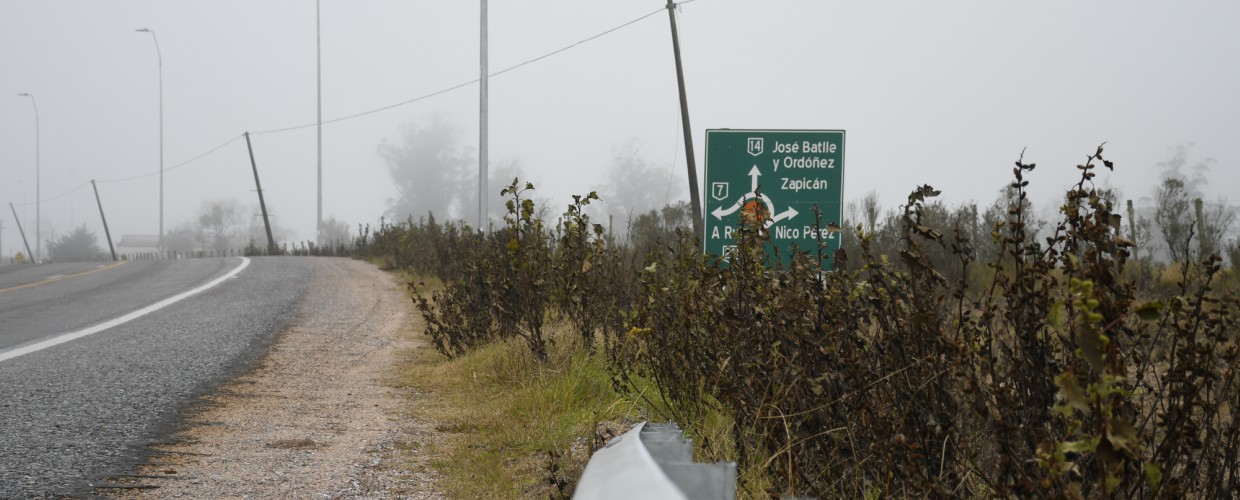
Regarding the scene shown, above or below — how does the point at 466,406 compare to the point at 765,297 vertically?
below

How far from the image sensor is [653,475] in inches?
57.2

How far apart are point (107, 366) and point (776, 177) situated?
19.2 ft

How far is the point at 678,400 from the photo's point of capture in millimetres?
5031

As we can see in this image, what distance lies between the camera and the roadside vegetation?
2715 millimetres

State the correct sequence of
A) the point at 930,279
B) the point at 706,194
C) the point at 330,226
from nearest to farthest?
the point at 930,279, the point at 706,194, the point at 330,226

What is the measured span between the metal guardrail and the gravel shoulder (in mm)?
2684

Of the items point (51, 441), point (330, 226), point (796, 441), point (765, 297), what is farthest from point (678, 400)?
point (330, 226)

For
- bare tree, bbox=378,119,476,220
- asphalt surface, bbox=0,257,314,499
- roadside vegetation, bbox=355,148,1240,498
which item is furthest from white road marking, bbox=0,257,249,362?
bare tree, bbox=378,119,476,220

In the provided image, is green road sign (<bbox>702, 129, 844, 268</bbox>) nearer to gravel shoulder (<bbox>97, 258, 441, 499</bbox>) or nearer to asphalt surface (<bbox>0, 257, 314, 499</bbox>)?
gravel shoulder (<bbox>97, 258, 441, 499</bbox>)

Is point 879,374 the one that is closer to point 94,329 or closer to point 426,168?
point 94,329

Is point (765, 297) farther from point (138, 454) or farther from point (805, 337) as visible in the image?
point (138, 454)

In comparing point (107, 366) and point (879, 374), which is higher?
point (879, 374)

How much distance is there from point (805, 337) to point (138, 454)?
303 cm

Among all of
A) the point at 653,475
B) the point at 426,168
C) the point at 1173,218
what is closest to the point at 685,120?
the point at 1173,218
